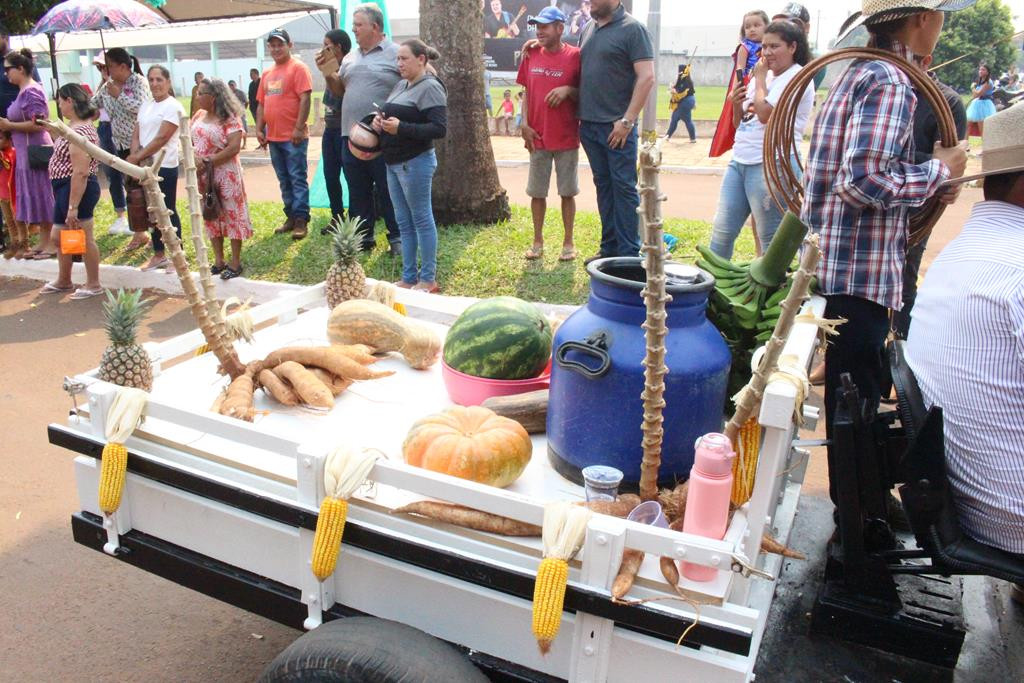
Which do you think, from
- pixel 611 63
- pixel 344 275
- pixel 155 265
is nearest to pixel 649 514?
pixel 344 275

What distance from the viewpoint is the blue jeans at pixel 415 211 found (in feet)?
22.8

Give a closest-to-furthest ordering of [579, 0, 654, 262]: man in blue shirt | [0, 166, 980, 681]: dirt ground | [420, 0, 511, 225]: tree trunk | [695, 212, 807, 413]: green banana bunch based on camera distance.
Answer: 1. [695, 212, 807, 413]: green banana bunch
2. [0, 166, 980, 681]: dirt ground
3. [579, 0, 654, 262]: man in blue shirt
4. [420, 0, 511, 225]: tree trunk

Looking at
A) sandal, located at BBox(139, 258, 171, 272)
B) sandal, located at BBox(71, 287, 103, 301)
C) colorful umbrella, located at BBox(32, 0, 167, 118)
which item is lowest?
sandal, located at BBox(71, 287, 103, 301)

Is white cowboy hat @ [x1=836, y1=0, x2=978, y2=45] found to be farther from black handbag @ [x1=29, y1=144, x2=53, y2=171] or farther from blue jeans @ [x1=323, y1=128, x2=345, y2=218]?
black handbag @ [x1=29, y1=144, x2=53, y2=171]

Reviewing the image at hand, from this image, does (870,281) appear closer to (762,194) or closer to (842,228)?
(842,228)

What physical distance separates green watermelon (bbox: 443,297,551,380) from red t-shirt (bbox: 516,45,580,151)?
4.68 meters

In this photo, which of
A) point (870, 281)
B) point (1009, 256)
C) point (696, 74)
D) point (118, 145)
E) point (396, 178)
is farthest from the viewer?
point (696, 74)

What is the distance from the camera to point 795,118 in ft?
10.9

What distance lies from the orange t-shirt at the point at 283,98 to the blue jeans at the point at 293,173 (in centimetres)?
13

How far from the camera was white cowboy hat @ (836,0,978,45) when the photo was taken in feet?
9.43

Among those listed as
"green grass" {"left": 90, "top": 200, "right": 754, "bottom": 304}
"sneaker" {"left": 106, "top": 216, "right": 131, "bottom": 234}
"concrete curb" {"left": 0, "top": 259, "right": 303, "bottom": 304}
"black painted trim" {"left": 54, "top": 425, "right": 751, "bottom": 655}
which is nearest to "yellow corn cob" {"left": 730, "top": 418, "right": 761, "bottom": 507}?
"black painted trim" {"left": 54, "top": 425, "right": 751, "bottom": 655}

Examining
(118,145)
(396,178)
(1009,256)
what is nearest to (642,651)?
(1009,256)

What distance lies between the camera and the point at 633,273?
261 centimetres

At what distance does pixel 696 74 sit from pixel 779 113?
2718 inches
